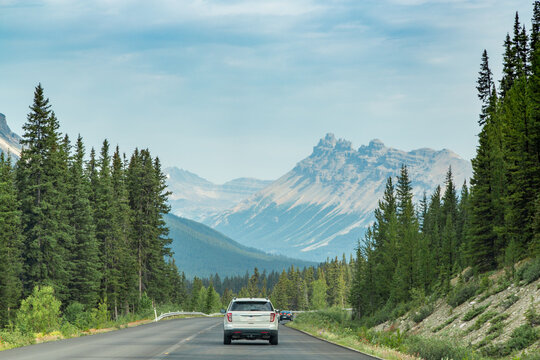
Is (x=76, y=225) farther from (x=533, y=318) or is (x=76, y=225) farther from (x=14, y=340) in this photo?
(x=533, y=318)

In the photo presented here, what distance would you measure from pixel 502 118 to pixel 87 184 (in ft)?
145

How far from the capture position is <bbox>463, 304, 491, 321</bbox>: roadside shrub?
132 ft

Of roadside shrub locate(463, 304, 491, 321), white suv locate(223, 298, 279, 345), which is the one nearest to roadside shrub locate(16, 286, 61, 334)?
white suv locate(223, 298, 279, 345)

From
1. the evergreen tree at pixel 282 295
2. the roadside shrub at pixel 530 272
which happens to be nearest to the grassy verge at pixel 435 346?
the roadside shrub at pixel 530 272

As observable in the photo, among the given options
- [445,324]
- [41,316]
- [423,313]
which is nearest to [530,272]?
[445,324]

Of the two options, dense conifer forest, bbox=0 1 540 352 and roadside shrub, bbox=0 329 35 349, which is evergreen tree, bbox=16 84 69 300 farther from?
roadside shrub, bbox=0 329 35 349

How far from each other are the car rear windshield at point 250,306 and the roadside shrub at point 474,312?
1868 cm

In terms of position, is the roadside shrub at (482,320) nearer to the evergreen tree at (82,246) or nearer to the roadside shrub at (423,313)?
the roadside shrub at (423,313)

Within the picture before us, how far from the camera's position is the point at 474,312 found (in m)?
41.0

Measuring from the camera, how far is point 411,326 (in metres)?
55.9

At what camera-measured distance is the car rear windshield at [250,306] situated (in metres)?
26.7

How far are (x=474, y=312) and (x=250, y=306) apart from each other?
19.9 metres

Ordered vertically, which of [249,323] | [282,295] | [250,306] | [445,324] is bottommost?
[282,295]

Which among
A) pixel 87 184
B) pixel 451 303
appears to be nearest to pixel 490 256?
pixel 451 303
